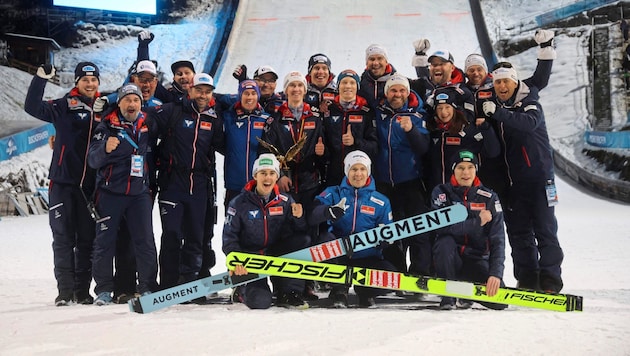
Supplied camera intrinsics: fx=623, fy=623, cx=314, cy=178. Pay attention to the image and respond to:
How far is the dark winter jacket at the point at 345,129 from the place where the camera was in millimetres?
4254

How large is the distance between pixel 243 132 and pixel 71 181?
117cm

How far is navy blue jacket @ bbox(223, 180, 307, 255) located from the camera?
12.6 feet

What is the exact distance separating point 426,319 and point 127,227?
203 cm

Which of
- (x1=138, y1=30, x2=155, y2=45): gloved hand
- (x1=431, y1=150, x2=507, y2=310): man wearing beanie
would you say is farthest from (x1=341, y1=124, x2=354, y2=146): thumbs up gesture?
(x1=138, y1=30, x2=155, y2=45): gloved hand

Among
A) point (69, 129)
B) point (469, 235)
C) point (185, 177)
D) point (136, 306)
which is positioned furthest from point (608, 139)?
point (136, 306)

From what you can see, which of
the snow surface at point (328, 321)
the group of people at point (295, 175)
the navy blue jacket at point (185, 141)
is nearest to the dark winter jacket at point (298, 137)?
the group of people at point (295, 175)

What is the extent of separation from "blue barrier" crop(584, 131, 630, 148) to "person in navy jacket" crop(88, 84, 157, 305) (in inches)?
380

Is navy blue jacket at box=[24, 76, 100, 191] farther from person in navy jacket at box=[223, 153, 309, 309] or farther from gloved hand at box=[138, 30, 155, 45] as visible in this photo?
person in navy jacket at box=[223, 153, 309, 309]

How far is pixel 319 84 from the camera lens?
466 cm

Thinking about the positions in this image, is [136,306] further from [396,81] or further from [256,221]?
[396,81]

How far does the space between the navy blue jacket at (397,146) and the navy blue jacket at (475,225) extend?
44 cm

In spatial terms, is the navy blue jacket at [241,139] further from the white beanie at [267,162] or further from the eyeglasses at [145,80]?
the eyeglasses at [145,80]

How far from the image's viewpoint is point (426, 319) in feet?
10.7

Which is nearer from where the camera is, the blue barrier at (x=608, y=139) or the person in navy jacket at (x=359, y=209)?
the person in navy jacket at (x=359, y=209)
